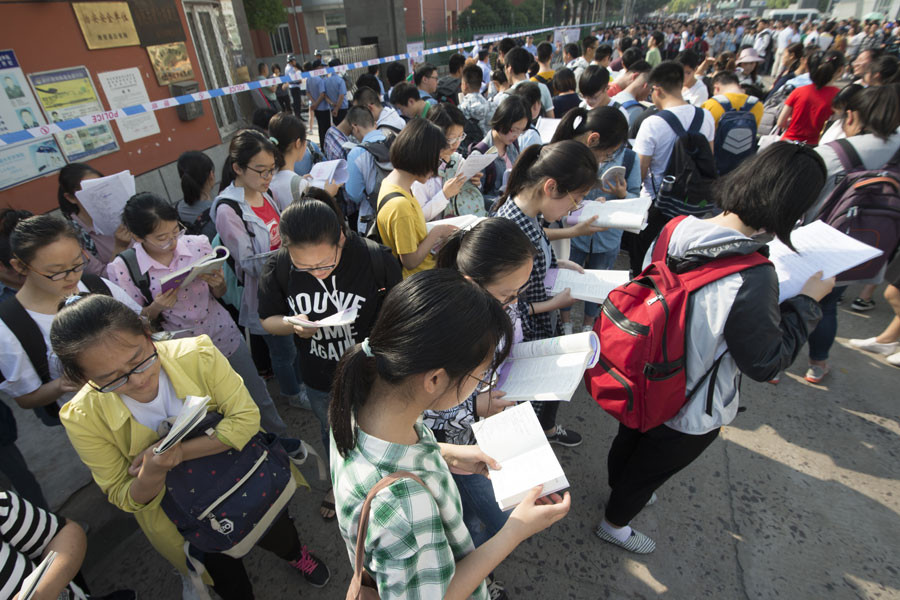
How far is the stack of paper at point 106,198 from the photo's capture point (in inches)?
99.6

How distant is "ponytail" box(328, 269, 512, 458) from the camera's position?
1.04 meters

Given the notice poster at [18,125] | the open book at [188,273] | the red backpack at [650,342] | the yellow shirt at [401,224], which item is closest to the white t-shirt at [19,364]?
the open book at [188,273]

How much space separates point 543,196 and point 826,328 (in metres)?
2.53

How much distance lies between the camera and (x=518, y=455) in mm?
1434

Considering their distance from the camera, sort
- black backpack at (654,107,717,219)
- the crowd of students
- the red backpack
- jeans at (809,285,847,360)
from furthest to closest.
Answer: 1. black backpack at (654,107,717,219)
2. jeans at (809,285,847,360)
3. the red backpack
4. the crowd of students

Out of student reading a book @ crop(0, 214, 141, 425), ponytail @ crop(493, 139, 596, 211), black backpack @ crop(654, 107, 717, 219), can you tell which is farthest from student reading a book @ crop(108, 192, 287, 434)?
black backpack @ crop(654, 107, 717, 219)

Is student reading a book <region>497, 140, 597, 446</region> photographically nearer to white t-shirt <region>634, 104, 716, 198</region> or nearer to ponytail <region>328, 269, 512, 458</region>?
ponytail <region>328, 269, 512, 458</region>

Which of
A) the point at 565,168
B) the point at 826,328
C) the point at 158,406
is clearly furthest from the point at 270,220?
the point at 826,328

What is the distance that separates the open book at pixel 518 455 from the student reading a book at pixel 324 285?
862 mm

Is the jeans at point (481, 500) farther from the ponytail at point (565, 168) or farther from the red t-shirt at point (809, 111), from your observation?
the red t-shirt at point (809, 111)

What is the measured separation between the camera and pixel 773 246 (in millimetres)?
1943

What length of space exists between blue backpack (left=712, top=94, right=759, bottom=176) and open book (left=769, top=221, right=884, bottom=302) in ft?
7.86

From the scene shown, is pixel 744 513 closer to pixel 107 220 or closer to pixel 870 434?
pixel 870 434

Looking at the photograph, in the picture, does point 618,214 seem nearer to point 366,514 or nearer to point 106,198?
point 366,514
